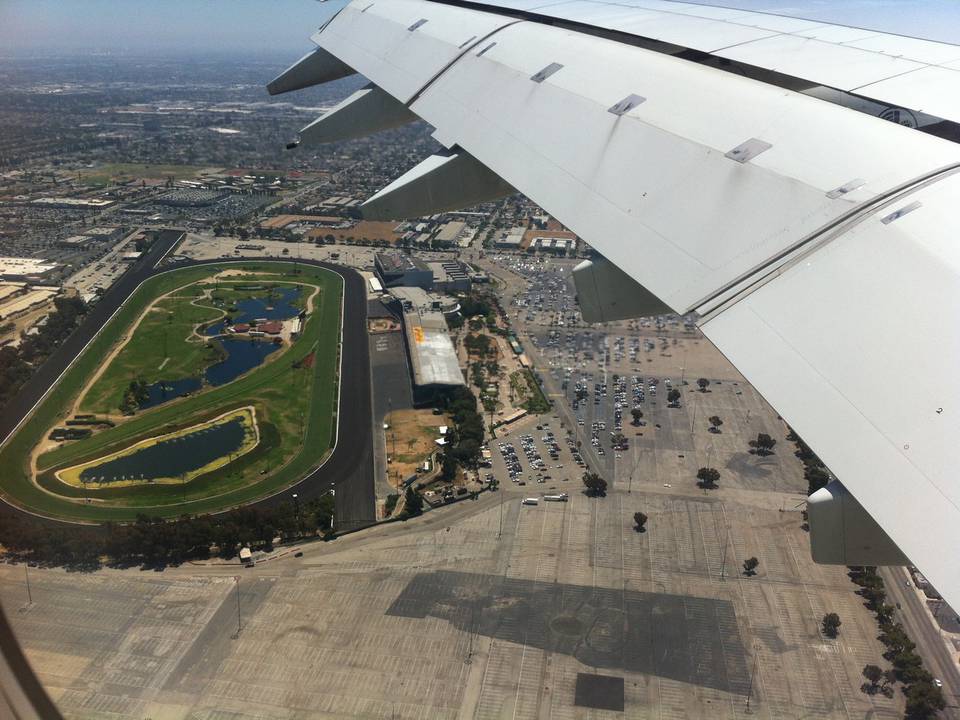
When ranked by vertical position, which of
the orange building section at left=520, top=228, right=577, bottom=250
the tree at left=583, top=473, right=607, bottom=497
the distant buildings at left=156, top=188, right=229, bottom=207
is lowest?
the tree at left=583, top=473, right=607, bottom=497

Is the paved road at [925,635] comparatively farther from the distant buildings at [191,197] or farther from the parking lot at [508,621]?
the distant buildings at [191,197]

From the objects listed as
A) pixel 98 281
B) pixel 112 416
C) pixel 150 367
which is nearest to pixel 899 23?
pixel 112 416

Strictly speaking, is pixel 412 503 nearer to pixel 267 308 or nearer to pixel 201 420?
pixel 201 420

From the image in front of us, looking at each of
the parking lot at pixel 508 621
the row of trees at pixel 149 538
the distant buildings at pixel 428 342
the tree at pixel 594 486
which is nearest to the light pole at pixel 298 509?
the row of trees at pixel 149 538

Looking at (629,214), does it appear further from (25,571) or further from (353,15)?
(25,571)

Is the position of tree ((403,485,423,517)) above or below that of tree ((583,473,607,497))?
above

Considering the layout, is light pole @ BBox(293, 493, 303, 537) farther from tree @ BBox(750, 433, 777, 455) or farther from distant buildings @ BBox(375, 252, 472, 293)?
distant buildings @ BBox(375, 252, 472, 293)

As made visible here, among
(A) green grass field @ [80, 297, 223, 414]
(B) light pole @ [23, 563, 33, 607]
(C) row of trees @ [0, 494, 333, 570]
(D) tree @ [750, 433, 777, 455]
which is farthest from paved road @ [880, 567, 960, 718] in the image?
(A) green grass field @ [80, 297, 223, 414]
